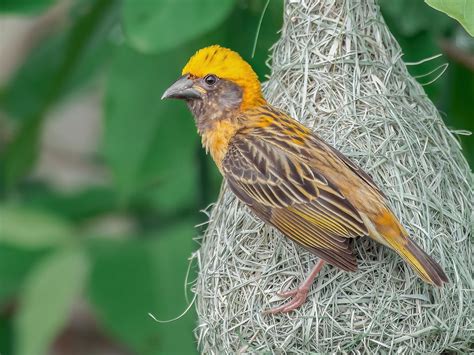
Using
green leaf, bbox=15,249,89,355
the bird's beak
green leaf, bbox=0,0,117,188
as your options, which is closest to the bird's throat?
the bird's beak

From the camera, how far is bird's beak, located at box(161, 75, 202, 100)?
4.57 meters

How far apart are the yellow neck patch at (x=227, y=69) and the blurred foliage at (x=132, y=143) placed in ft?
1.33

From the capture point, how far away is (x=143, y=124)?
572 cm

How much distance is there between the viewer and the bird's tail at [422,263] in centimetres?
406

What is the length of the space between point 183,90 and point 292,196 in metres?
0.65

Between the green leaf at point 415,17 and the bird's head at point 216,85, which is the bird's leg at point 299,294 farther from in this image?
the green leaf at point 415,17

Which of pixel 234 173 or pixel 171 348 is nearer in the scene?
pixel 234 173

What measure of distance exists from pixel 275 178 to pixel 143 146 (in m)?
1.41

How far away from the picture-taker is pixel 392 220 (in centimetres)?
418

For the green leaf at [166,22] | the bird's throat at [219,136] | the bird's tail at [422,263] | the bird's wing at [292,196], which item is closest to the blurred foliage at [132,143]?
the green leaf at [166,22]

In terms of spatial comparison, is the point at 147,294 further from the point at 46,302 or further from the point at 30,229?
the point at 30,229

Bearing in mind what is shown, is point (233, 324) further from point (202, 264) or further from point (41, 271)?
point (41, 271)

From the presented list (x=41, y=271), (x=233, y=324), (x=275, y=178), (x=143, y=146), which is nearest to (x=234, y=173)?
(x=275, y=178)

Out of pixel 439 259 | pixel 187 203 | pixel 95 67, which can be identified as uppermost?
pixel 439 259
